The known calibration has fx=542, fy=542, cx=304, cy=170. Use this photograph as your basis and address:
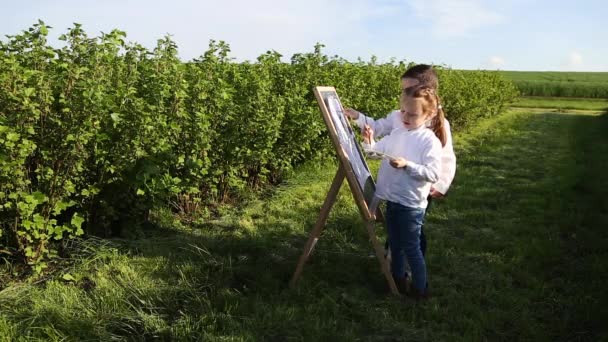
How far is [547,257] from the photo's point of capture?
17.6 feet

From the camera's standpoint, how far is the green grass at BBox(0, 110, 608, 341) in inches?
144

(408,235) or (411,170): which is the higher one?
(411,170)

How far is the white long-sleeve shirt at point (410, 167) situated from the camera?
3.83 meters

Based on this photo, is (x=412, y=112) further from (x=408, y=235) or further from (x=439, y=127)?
(x=408, y=235)

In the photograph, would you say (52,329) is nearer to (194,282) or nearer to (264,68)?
(194,282)

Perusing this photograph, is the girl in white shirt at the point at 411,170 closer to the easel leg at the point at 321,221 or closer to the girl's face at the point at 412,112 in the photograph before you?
the girl's face at the point at 412,112

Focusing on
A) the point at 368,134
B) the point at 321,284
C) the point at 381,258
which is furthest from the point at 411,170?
the point at 321,284

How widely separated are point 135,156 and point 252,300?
69.9 inches

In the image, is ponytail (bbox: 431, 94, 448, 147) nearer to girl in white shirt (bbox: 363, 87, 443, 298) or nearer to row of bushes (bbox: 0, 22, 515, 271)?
girl in white shirt (bbox: 363, 87, 443, 298)

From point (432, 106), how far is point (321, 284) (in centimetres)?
170

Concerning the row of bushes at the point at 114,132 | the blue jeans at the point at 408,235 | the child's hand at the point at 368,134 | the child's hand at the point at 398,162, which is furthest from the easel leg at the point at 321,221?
the row of bushes at the point at 114,132

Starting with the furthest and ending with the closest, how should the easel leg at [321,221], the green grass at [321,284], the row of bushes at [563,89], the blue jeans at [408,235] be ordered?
the row of bushes at [563,89] < the easel leg at [321,221] < the blue jeans at [408,235] < the green grass at [321,284]

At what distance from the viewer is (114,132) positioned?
4777 millimetres

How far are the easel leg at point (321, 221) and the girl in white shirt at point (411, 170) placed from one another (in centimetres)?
32
